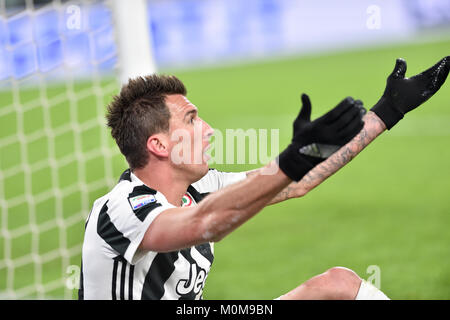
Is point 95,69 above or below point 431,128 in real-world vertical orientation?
above

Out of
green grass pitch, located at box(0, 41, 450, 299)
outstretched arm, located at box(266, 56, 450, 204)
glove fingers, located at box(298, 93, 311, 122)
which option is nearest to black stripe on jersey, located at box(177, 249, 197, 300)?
outstretched arm, located at box(266, 56, 450, 204)

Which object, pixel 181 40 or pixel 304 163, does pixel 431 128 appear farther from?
pixel 304 163

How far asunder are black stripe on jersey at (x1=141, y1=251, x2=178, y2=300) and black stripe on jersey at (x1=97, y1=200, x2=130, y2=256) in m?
0.20

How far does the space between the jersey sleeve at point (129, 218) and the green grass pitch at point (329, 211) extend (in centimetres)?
246

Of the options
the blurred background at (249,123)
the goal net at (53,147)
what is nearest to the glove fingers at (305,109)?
the blurred background at (249,123)

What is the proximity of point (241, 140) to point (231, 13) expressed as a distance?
16408 mm

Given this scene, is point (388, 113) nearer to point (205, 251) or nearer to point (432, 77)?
point (432, 77)

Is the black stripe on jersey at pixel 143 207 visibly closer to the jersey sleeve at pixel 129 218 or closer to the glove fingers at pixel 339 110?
the jersey sleeve at pixel 129 218

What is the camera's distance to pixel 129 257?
8.40 ft

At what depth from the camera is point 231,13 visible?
61.5ft

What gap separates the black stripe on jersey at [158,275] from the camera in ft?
8.99

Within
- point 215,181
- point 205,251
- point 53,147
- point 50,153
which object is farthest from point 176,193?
point 53,147

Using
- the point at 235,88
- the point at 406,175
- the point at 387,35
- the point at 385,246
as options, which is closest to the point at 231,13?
the point at 235,88
